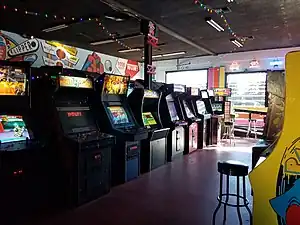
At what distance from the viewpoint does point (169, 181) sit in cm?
477

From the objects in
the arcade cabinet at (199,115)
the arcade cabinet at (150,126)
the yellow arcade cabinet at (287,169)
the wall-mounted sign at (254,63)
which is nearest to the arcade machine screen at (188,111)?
the arcade cabinet at (199,115)

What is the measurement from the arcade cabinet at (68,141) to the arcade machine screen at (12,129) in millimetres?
293

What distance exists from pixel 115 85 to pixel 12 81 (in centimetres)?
185

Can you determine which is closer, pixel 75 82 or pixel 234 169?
pixel 234 169

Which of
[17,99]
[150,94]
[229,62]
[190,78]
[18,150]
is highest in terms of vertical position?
[229,62]

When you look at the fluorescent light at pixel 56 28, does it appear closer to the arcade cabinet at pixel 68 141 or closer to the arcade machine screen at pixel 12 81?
the arcade cabinet at pixel 68 141

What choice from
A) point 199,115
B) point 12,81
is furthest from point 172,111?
point 12,81

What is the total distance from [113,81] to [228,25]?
4733mm

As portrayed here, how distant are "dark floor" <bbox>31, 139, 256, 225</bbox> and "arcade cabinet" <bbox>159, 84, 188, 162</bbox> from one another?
863 mm

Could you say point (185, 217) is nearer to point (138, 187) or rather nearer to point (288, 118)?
point (138, 187)

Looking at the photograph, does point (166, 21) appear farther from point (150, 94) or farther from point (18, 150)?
point (18, 150)

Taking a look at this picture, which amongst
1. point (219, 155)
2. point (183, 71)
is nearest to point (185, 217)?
point (219, 155)

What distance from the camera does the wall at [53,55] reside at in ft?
28.5

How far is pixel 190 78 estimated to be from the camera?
13.8 m
